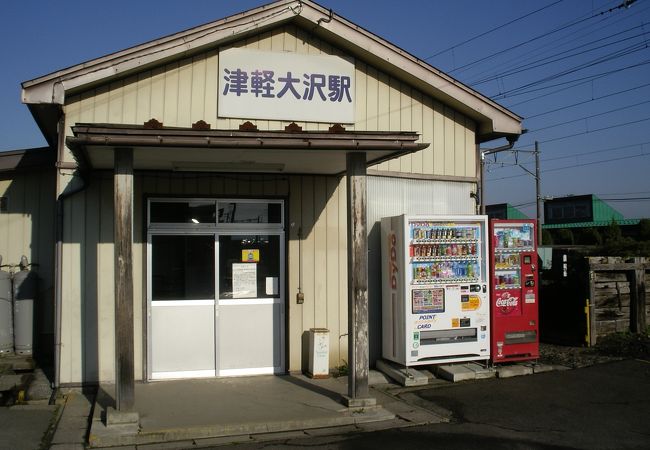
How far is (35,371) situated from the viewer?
27.4ft

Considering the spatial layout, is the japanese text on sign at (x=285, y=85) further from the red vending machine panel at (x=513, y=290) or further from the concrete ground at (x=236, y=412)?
the concrete ground at (x=236, y=412)

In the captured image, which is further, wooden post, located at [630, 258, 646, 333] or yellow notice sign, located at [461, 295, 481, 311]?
wooden post, located at [630, 258, 646, 333]

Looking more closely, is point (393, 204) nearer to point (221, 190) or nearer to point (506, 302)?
point (506, 302)

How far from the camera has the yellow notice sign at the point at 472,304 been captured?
870 cm

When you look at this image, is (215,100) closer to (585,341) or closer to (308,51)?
(308,51)

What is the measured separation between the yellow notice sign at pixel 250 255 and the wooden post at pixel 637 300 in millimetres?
6997

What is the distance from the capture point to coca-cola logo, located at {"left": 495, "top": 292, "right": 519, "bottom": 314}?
8.93m

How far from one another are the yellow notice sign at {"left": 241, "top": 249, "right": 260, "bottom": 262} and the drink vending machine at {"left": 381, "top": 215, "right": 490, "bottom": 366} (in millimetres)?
1948

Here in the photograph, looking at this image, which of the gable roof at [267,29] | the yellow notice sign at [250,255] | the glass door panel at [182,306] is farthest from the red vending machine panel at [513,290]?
the glass door panel at [182,306]


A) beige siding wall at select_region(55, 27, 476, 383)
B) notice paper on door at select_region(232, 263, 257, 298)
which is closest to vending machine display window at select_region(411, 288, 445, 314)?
beige siding wall at select_region(55, 27, 476, 383)

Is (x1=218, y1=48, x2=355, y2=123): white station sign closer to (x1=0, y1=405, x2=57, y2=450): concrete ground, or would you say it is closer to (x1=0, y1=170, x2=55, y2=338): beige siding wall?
(x1=0, y1=170, x2=55, y2=338): beige siding wall

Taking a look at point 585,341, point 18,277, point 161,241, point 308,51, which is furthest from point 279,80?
point 585,341

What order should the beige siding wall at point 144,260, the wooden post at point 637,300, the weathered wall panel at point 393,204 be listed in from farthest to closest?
the wooden post at point 637,300 < the weathered wall panel at point 393,204 < the beige siding wall at point 144,260

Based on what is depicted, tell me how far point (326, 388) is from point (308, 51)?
15.9 feet
